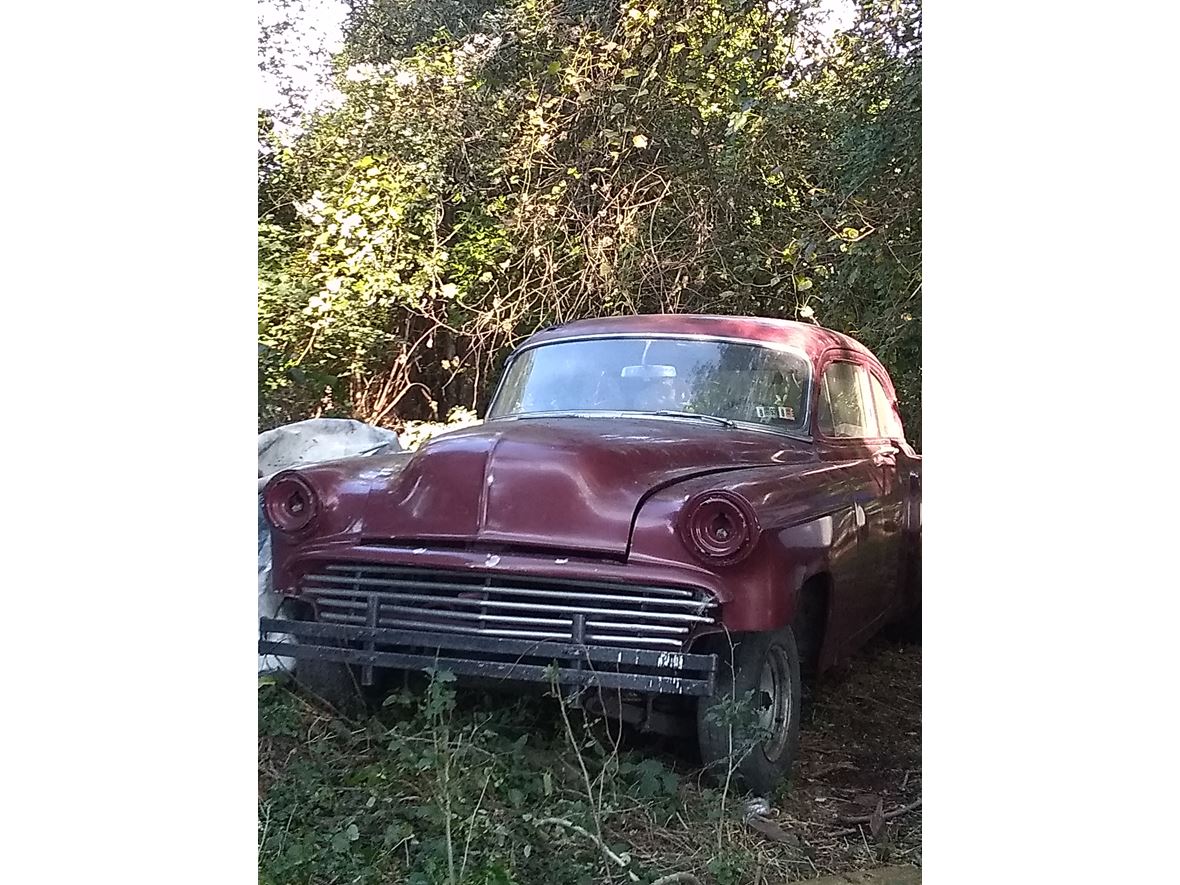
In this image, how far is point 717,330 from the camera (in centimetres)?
208

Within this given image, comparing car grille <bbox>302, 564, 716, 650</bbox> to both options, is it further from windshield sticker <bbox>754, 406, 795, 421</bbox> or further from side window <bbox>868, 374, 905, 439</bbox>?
side window <bbox>868, 374, 905, 439</bbox>

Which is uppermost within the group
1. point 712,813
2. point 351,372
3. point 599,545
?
point 351,372

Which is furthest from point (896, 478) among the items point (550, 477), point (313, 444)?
point (313, 444)

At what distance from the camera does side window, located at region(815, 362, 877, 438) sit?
207 cm

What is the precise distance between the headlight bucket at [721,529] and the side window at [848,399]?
0.35m

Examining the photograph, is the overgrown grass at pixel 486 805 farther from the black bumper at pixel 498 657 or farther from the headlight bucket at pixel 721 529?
the headlight bucket at pixel 721 529

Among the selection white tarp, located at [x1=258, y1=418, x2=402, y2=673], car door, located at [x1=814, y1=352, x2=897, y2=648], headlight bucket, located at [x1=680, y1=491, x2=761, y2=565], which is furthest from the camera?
white tarp, located at [x1=258, y1=418, x2=402, y2=673]

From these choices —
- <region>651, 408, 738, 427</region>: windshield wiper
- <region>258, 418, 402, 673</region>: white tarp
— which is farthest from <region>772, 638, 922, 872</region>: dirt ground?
<region>258, 418, 402, 673</region>: white tarp

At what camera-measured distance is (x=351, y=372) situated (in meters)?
2.12

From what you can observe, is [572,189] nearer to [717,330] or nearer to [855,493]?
[717,330]

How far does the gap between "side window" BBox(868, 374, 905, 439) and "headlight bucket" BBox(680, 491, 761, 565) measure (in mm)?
392
